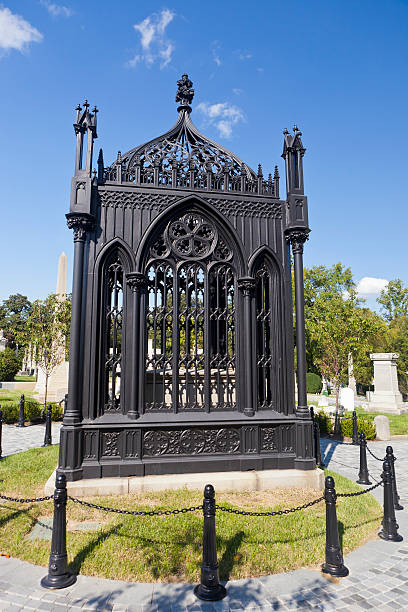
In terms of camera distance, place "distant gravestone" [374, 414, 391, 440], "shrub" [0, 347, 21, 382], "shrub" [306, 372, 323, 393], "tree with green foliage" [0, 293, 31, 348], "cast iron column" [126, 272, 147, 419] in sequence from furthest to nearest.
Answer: "tree with green foliage" [0, 293, 31, 348]
"shrub" [306, 372, 323, 393]
"shrub" [0, 347, 21, 382]
"distant gravestone" [374, 414, 391, 440]
"cast iron column" [126, 272, 147, 419]

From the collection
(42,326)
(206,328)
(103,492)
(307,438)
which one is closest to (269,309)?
(206,328)

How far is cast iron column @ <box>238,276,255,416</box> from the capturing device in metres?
7.73

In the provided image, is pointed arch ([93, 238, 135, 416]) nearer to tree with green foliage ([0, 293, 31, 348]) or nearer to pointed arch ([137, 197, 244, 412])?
pointed arch ([137, 197, 244, 412])

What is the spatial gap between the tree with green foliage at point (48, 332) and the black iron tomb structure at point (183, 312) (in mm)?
13451

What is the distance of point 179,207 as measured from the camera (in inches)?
319

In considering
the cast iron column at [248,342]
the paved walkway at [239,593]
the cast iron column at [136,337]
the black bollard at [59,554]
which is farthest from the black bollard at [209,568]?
the cast iron column at [248,342]

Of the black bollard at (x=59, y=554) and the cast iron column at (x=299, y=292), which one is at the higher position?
the cast iron column at (x=299, y=292)

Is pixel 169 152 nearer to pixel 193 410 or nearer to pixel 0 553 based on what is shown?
pixel 193 410

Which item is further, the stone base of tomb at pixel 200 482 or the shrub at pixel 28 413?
the shrub at pixel 28 413

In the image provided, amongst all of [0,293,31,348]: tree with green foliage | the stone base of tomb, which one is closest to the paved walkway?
the stone base of tomb

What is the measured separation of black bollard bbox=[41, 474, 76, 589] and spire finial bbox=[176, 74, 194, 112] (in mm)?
8267

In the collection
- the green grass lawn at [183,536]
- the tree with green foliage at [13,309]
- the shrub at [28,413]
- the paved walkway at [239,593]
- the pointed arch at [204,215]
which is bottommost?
the paved walkway at [239,593]

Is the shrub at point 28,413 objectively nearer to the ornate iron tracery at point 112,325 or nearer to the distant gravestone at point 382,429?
the ornate iron tracery at point 112,325

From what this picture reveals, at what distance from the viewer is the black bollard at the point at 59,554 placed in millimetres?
4184
